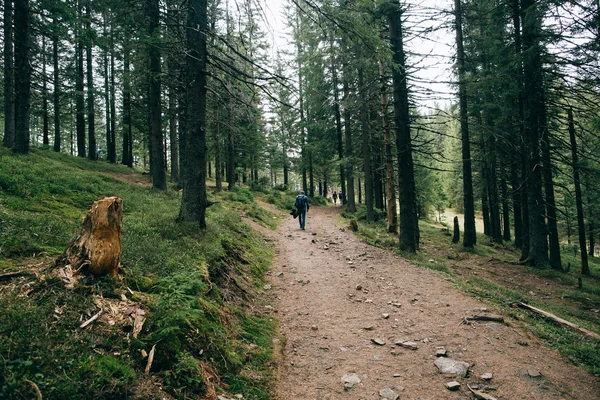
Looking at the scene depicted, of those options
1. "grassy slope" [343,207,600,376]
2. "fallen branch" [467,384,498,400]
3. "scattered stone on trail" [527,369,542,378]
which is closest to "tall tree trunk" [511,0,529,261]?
"grassy slope" [343,207,600,376]

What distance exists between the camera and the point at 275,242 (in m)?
12.5

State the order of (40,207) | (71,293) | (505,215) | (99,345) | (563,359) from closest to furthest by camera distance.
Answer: (99,345), (71,293), (563,359), (40,207), (505,215)

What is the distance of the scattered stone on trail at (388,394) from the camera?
355 cm

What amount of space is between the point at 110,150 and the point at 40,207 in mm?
23023

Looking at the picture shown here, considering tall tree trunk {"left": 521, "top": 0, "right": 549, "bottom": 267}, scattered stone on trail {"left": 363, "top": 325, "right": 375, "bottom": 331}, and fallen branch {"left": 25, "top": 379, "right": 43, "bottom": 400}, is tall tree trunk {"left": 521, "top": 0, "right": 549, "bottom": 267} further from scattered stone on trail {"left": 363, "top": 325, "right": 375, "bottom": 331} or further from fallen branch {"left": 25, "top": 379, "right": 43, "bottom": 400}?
fallen branch {"left": 25, "top": 379, "right": 43, "bottom": 400}

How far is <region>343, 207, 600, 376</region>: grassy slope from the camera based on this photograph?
186 inches

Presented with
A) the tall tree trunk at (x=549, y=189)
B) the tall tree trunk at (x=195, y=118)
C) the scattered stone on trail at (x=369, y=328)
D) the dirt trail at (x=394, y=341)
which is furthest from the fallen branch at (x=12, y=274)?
A: the tall tree trunk at (x=549, y=189)

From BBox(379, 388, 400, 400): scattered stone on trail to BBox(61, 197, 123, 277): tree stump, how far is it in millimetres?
3693

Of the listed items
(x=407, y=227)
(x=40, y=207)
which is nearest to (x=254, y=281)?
(x=40, y=207)

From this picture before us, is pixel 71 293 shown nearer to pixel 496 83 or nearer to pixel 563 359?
pixel 563 359

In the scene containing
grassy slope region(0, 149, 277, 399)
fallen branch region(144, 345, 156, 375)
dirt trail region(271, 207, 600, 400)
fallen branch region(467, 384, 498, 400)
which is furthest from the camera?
dirt trail region(271, 207, 600, 400)

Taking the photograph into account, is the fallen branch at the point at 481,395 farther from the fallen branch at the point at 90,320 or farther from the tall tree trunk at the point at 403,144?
the tall tree trunk at the point at 403,144

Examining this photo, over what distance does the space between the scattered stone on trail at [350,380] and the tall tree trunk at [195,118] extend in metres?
5.44

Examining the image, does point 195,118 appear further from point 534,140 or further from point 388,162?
point 534,140
